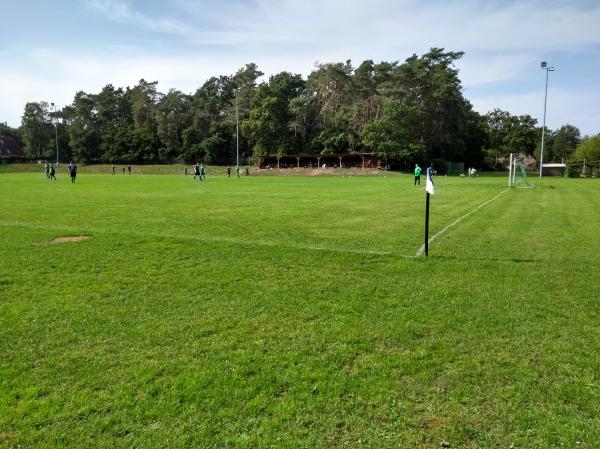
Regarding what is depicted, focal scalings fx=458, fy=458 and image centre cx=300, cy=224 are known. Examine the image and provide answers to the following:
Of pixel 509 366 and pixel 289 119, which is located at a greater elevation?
pixel 289 119

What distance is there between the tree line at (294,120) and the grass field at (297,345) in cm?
6307

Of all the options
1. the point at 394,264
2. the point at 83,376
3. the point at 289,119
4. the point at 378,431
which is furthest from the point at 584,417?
the point at 289,119

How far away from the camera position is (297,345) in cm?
488

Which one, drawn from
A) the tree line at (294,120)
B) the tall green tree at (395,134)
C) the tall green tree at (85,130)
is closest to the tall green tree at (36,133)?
the tree line at (294,120)

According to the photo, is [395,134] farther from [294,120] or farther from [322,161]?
[294,120]

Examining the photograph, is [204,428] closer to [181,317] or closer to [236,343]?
[236,343]

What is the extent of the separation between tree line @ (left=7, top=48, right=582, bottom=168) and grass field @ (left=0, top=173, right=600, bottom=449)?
6307 cm

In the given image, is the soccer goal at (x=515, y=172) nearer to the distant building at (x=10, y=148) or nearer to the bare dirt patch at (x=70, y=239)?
the bare dirt patch at (x=70, y=239)

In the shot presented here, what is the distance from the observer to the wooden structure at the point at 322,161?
73.2m

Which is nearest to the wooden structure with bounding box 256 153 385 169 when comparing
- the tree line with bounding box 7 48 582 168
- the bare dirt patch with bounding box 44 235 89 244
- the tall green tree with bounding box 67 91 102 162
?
the tree line with bounding box 7 48 582 168

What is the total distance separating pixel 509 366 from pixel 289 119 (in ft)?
281

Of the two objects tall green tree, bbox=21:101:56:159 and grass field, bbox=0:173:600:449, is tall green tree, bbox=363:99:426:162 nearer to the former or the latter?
grass field, bbox=0:173:600:449

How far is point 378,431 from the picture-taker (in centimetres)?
341

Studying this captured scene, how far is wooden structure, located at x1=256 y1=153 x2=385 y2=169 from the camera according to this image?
7319cm
